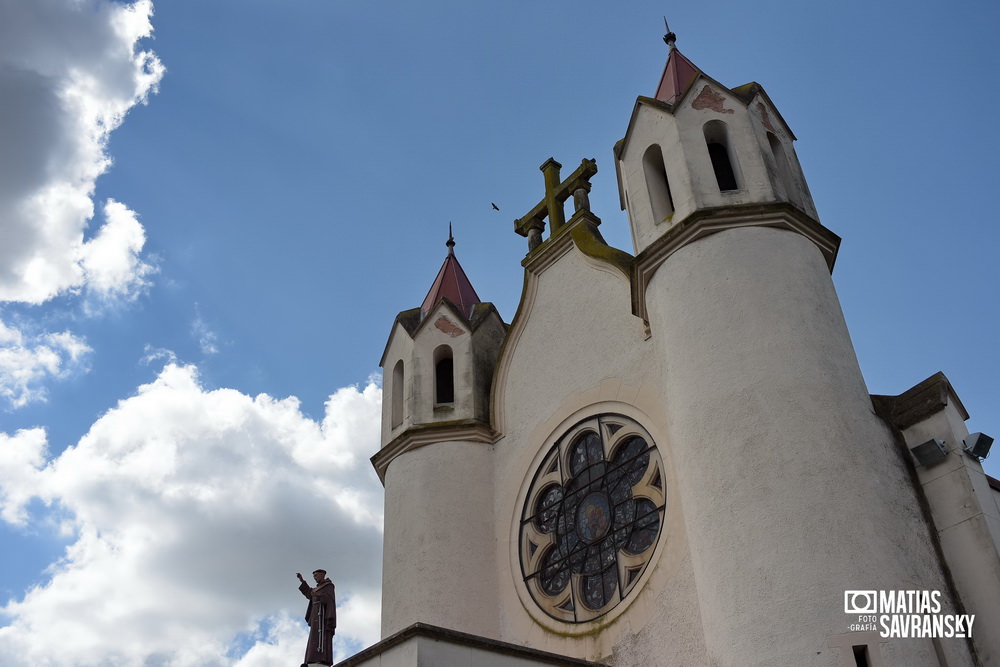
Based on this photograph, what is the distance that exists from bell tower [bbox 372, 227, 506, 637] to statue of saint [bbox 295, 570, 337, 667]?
214 centimetres

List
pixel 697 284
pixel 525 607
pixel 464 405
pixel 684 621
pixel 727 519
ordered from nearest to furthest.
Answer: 1. pixel 727 519
2. pixel 684 621
3. pixel 697 284
4. pixel 525 607
5. pixel 464 405

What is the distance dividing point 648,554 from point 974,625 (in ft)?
12.8

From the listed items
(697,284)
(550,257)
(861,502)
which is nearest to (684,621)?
(861,502)

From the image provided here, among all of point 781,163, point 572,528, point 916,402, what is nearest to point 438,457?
point 572,528

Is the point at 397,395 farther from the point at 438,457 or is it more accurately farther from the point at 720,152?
the point at 720,152

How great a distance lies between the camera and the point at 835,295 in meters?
11.8

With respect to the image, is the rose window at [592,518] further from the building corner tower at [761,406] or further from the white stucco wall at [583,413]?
the building corner tower at [761,406]

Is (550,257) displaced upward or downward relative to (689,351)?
upward

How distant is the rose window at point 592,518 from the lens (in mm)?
12375

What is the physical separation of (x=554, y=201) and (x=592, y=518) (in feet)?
22.4

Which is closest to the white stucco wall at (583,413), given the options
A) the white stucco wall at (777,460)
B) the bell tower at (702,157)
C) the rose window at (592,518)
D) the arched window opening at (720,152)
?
the rose window at (592,518)

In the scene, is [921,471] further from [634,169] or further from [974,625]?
[634,169]

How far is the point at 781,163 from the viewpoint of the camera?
531 inches

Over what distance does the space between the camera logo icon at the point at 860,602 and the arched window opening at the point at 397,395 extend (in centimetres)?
961
